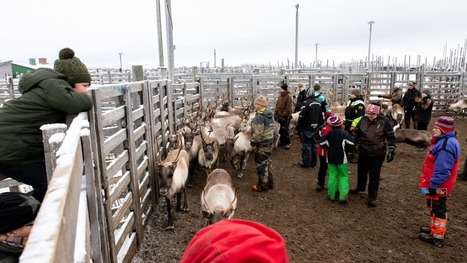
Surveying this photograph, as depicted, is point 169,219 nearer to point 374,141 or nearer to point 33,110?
point 33,110

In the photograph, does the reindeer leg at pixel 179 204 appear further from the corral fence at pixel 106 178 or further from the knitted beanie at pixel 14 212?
the knitted beanie at pixel 14 212

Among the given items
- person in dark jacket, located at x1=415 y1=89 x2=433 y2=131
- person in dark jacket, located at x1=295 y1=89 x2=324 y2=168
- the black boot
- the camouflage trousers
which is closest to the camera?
the black boot

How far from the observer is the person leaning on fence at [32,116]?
9.04ft

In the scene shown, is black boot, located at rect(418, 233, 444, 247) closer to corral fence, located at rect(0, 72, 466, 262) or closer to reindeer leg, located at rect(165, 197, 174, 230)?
reindeer leg, located at rect(165, 197, 174, 230)

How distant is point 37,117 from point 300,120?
7471 millimetres

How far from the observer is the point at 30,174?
292 centimetres

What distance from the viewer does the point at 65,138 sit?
1.85 metres

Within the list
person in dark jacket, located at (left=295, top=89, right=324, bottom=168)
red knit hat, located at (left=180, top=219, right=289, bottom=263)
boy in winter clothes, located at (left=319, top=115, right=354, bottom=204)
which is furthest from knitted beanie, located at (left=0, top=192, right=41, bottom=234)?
person in dark jacket, located at (left=295, top=89, right=324, bottom=168)

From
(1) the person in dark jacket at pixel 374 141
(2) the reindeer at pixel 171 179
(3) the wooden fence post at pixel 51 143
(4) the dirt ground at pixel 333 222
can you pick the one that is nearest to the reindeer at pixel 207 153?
(4) the dirt ground at pixel 333 222

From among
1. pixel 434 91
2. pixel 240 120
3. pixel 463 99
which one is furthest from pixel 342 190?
pixel 434 91

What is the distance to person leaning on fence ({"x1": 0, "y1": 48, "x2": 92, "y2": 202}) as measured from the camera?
108 inches

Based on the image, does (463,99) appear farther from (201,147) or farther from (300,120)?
(201,147)

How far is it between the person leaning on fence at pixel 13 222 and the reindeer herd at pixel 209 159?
112 inches

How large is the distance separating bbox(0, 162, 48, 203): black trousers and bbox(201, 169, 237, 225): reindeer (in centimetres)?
230
